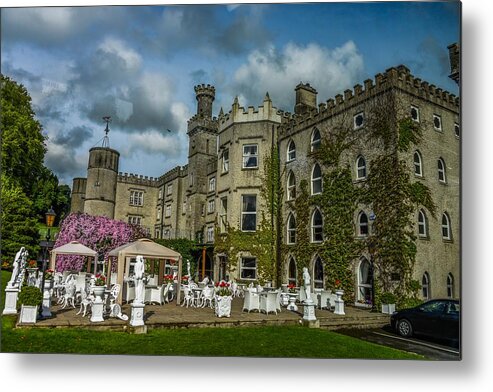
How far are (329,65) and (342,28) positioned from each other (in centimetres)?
126

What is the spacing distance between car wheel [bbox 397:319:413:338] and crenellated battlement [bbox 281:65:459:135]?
182 inches

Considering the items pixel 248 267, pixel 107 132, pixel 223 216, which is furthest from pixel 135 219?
pixel 107 132

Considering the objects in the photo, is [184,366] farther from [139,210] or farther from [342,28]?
[139,210]

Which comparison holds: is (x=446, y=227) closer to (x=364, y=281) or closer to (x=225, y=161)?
(x=364, y=281)

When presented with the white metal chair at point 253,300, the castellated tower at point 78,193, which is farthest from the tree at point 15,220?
the white metal chair at point 253,300

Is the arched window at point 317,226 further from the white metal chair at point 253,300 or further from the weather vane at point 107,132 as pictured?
the weather vane at point 107,132

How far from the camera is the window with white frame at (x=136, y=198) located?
26422 millimetres

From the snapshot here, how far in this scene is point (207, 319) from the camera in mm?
8648

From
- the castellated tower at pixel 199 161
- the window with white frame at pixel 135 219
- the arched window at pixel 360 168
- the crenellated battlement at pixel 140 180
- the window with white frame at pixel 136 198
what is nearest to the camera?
the arched window at pixel 360 168

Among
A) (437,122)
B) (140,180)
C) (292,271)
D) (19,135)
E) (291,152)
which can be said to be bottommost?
(292,271)

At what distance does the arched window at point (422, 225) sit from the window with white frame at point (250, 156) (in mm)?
7517

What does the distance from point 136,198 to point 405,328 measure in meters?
21.9

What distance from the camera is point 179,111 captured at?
977 centimetres

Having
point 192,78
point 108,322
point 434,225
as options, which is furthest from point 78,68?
point 434,225
